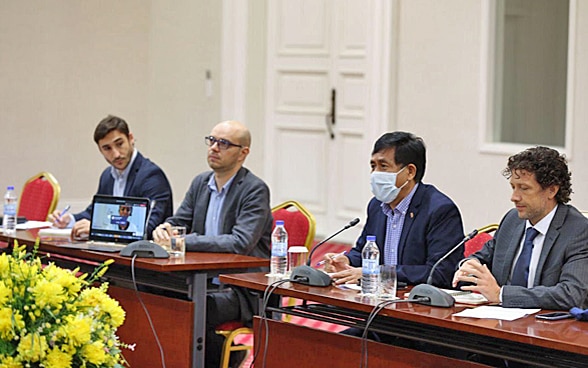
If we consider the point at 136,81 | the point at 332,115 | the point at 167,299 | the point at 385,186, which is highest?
the point at 136,81

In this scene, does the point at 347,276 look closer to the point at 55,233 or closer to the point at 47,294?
the point at 55,233

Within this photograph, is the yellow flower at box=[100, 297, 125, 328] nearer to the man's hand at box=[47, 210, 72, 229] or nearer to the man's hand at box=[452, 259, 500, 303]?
the man's hand at box=[452, 259, 500, 303]

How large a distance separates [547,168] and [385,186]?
714 mm

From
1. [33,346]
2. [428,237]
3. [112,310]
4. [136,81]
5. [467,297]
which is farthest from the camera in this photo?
[136,81]

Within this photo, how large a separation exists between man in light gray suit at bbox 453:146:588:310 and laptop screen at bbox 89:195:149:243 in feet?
5.57

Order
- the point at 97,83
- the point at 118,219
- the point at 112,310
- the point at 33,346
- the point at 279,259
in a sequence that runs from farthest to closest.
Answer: the point at 97,83
the point at 118,219
the point at 279,259
the point at 112,310
the point at 33,346

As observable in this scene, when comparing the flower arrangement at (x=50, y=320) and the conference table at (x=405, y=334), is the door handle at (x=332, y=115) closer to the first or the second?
the conference table at (x=405, y=334)

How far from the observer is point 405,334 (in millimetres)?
3570

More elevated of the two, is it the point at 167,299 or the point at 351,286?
the point at 351,286

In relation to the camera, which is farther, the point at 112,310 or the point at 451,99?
the point at 451,99

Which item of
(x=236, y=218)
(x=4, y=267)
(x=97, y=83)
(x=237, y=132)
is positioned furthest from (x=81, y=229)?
(x=97, y=83)

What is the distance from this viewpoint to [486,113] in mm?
7262

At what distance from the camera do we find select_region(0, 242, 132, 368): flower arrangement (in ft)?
6.86

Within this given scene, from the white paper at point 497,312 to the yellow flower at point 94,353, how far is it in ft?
5.08
